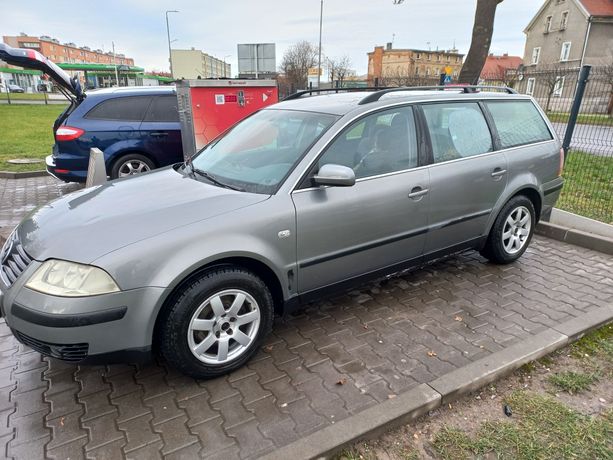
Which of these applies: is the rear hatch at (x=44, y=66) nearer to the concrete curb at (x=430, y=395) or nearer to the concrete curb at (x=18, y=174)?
the concrete curb at (x=18, y=174)

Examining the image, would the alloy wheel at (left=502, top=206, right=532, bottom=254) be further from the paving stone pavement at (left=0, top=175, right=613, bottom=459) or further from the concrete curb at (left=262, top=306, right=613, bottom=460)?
the concrete curb at (left=262, top=306, right=613, bottom=460)

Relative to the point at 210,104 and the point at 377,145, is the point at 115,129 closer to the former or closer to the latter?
the point at 210,104

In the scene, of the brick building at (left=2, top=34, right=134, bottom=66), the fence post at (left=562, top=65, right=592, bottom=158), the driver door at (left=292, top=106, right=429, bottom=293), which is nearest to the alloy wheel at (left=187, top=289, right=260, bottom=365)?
the driver door at (left=292, top=106, right=429, bottom=293)

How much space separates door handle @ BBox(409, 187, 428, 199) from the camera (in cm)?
331

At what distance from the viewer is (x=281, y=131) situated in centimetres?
341

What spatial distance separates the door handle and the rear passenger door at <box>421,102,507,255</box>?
0.09 meters

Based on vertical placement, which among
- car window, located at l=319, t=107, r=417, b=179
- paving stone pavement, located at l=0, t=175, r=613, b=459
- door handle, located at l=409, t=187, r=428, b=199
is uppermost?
car window, located at l=319, t=107, r=417, b=179

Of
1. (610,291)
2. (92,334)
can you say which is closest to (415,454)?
(92,334)

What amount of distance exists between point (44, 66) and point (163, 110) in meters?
1.75

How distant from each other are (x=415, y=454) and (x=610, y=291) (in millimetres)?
2814

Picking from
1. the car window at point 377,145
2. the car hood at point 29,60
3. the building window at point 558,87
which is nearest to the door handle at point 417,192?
the car window at point 377,145

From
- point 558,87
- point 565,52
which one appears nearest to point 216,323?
point 558,87

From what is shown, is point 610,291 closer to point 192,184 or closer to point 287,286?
point 287,286

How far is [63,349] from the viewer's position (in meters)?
2.26
